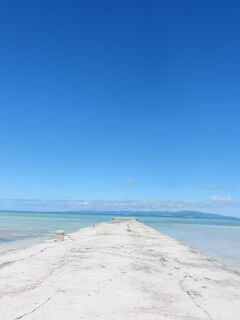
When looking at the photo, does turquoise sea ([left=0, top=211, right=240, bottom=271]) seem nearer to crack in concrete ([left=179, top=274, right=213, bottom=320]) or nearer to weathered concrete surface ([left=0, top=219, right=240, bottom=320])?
weathered concrete surface ([left=0, top=219, right=240, bottom=320])

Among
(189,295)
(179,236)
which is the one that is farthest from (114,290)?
(179,236)

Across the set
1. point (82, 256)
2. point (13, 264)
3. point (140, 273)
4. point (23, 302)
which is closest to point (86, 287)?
point (23, 302)

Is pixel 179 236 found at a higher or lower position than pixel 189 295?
higher

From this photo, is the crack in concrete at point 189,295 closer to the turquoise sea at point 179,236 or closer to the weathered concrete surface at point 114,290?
the weathered concrete surface at point 114,290

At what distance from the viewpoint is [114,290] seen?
8109 millimetres

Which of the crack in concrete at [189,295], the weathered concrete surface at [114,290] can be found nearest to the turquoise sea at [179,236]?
the weathered concrete surface at [114,290]

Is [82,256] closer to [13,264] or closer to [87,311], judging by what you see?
[13,264]

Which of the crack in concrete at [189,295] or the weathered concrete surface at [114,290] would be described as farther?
the crack in concrete at [189,295]

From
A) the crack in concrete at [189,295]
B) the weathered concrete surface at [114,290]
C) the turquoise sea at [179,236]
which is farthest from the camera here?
the turquoise sea at [179,236]

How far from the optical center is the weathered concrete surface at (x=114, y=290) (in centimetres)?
649

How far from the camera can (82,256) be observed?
45.6ft

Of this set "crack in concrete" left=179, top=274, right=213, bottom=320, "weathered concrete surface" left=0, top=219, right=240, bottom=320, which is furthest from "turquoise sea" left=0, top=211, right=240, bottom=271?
"crack in concrete" left=179, top=274, right=213, bottom=320

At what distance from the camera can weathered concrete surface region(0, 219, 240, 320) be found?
649 cm

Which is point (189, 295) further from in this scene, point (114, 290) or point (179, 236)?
point (179, 236)
